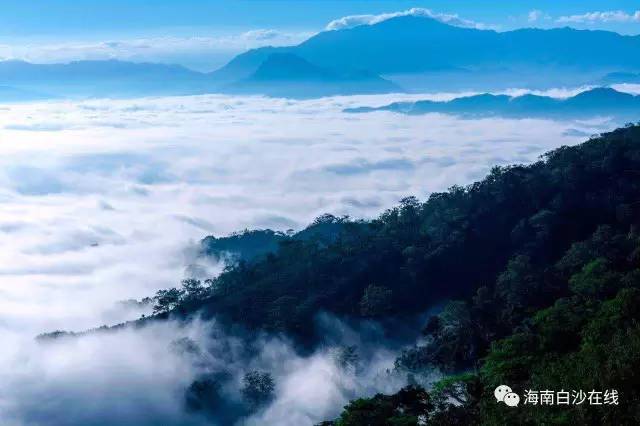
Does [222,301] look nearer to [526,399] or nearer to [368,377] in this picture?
[368,377]

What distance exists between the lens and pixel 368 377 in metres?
41.9

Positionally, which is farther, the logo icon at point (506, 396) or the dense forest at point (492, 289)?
the dense forest at point (492, 289)

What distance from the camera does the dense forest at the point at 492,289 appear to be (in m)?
24.8

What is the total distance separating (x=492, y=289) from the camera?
155 ft

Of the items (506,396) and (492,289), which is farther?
(492,289)

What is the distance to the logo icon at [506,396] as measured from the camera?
22.5m

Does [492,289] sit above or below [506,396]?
below

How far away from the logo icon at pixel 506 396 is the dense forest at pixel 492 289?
40 cm

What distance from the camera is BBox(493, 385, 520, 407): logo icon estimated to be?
2249 centimetres

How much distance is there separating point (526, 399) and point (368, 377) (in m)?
21.1

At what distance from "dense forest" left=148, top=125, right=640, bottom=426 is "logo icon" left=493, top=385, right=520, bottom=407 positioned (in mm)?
404

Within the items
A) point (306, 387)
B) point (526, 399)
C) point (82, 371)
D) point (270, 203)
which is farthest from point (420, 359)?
point (270, 203)

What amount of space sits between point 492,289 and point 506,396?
81.2 ft

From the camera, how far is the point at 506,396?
2317 centimetres
